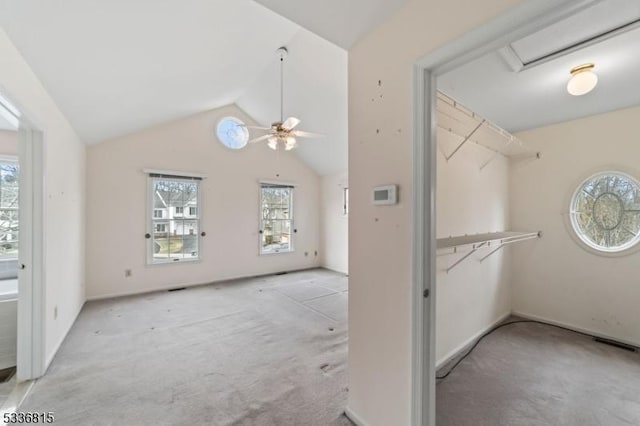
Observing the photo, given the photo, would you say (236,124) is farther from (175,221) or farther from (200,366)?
(200,366)

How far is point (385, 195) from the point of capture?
1.42 meters

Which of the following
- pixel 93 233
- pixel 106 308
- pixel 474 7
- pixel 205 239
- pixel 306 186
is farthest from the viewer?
pixel 306 186

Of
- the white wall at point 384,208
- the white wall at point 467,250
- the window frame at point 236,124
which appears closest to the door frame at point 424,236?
the white wall at point 384,208

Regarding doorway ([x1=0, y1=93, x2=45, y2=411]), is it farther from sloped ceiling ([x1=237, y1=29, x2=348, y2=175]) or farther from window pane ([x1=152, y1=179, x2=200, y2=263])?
sloped ceiling ([x1=237, y1=29, x2=348, y2=175])

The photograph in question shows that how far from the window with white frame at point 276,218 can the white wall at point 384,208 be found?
433cm

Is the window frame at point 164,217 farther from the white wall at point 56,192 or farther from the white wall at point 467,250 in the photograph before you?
the white wall at point 467,250

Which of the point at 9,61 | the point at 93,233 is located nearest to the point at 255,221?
the point at 93,233

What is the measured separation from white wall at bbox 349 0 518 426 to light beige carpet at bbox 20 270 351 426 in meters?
0.46

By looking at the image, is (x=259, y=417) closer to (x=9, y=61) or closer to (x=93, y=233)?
(x=9, y=61)

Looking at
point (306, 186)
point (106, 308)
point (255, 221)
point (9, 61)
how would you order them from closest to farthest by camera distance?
point (9, 61) < point (106, 308) < point (255, 221) < point (306, 186)

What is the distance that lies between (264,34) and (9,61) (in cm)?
211

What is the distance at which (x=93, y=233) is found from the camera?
158 inches

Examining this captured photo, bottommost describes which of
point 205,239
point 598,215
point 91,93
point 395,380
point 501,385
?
point 501,385

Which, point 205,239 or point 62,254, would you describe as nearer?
point 62,254
